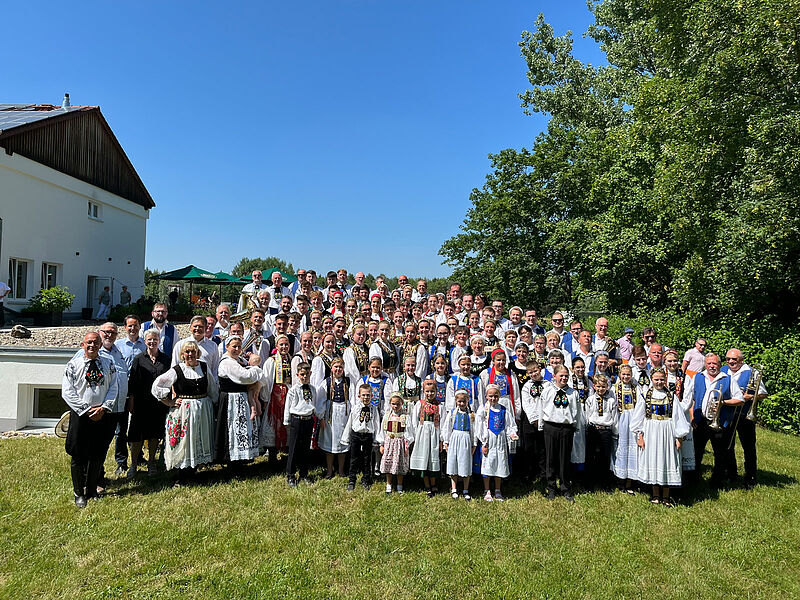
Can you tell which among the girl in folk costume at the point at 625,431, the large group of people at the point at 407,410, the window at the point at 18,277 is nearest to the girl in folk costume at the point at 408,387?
the large group of people at the point at 407,410

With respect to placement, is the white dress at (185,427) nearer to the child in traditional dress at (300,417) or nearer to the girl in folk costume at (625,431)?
the child in traditional dress at (300,417)

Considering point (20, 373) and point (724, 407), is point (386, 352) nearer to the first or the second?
point (724, 407)

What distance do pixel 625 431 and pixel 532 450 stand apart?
3.59ft

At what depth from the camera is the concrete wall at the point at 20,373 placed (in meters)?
7.84

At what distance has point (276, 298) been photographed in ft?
28.4

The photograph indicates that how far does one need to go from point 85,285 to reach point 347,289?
16564mm

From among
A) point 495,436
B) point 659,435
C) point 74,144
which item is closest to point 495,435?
point 495,436

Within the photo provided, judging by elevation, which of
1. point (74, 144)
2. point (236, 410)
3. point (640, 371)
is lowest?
point (236, 410)

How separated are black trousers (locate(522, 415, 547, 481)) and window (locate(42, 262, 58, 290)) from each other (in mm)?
19281

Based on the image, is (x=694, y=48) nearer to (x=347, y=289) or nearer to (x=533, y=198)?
(x=347, y=289)

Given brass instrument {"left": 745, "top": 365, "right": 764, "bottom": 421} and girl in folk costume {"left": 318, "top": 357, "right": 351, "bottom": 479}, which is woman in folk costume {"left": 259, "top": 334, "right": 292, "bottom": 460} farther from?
brass instrument {"left": 745, "top": 365, "right": 764, "bottom": 421}

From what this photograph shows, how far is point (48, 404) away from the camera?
8.35 metres

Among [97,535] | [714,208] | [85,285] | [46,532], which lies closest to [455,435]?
[97,535]

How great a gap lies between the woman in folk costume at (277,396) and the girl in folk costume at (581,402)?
Answer: 3.44 metres
